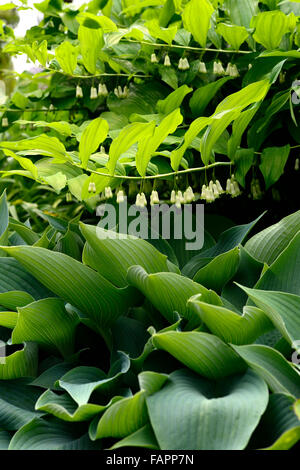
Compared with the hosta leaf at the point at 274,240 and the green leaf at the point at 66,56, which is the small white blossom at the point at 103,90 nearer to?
the green leaf at the point at 66,56

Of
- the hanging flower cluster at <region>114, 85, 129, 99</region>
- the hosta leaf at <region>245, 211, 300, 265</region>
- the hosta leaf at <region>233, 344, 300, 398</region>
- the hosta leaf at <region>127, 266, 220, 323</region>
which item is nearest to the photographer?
the hosta leaf at <region>233, 344, 300, 398</region>

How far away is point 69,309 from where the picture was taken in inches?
48.9

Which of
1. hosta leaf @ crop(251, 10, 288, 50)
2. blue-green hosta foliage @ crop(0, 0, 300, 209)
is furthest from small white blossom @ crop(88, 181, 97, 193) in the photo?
hosta leaf @ crop(251, 10, 288, 50)

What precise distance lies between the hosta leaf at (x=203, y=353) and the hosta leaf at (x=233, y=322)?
1.3 inches

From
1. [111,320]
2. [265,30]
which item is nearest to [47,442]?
[111,320]

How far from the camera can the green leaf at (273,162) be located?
58.3 inches

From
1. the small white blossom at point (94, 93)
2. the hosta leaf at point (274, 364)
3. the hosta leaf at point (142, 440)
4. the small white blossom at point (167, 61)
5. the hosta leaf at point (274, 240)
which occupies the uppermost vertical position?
the small white blossom at point (167, 61)

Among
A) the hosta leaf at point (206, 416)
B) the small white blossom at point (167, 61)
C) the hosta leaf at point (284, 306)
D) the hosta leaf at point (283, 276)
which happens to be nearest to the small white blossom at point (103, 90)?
the small white blossom at point (167, 61)

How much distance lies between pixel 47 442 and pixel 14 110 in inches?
56.5

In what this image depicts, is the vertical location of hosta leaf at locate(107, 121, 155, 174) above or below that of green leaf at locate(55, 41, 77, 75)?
below

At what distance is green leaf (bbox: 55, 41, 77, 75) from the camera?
1.54 metres

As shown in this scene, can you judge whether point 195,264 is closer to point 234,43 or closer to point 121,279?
point 121,279

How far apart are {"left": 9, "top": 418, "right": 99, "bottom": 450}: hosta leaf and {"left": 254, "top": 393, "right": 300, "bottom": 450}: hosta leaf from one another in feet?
1.07

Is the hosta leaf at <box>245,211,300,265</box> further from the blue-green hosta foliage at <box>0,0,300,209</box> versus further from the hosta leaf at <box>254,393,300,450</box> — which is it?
the hosta leaf at <box>254,393,300,450</box>
